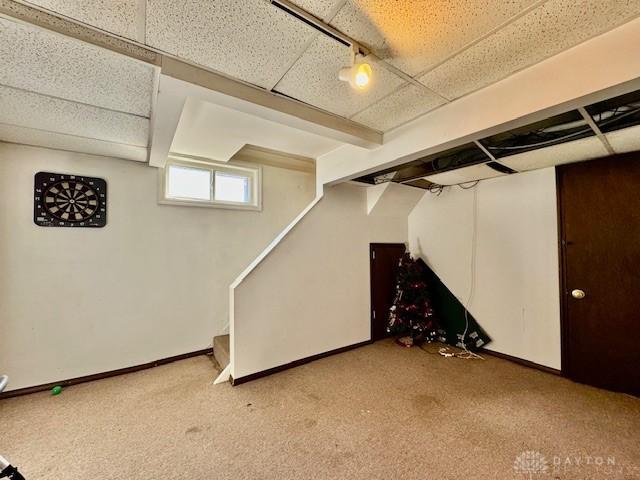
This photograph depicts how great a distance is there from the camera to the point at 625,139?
84.5 inches

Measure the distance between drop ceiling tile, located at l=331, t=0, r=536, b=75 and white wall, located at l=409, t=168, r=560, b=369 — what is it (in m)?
2.34

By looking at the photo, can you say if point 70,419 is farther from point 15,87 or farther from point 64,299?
point 15,87

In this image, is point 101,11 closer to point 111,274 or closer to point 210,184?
point 210,184

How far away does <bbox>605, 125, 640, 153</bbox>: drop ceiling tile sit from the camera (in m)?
2.00

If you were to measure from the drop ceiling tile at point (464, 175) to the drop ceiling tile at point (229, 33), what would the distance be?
234cm

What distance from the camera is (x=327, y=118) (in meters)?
2.14

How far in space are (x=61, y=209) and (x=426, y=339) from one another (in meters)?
4.60

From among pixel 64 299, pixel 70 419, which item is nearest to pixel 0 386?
pixel 70 419

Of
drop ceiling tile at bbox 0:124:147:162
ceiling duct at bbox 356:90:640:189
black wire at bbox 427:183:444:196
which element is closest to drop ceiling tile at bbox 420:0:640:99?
ceiling duct at bbox 356:90:640:189

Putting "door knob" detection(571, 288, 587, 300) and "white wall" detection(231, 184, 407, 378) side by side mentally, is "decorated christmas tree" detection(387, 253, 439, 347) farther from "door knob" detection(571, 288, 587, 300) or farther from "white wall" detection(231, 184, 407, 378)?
"door knob" detection(571, 288, 587, 300)

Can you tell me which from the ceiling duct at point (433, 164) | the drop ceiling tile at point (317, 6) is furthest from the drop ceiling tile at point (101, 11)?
the ceiling duct at point (433, 164)

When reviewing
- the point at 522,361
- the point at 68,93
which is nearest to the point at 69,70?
the point at 68,93

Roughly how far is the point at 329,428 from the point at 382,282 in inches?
90.0

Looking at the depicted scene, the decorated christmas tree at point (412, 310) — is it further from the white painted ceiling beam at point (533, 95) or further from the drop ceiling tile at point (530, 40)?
the drop ceiling tile at point (530, 40)
